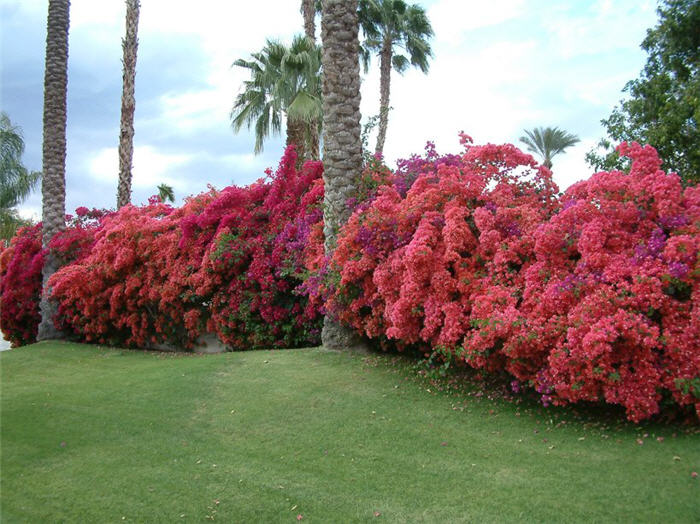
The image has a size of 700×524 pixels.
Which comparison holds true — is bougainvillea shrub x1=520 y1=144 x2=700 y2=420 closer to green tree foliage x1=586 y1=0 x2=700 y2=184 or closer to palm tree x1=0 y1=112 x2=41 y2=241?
green tree foliage x1=586 y1=0 x2=700 y2=184

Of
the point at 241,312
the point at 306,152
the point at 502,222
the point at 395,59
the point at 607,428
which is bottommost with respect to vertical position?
the point at 607,428

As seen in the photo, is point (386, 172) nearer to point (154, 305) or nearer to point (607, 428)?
point (607, 428)

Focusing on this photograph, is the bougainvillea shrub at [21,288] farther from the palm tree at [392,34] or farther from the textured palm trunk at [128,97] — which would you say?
the palm tree at [392,34]

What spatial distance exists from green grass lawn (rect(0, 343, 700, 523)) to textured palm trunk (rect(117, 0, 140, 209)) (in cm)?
943

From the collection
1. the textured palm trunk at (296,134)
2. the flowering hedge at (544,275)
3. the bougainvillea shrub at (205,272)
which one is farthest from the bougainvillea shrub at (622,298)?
the textured palm trunk at (296,134)

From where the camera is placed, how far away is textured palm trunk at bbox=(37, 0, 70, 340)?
44.5 ft

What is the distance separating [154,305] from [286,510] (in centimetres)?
852

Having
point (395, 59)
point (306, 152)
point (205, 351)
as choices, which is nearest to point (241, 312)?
point (205, 351)

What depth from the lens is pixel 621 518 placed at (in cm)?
411

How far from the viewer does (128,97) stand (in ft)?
53.7

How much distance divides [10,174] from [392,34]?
23.5 meters

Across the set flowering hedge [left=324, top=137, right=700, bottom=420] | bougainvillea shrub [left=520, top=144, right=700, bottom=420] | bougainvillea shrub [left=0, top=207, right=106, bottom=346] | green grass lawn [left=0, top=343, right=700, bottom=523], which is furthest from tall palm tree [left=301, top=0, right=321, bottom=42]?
bougainvillea shrub [left=520, top=144, right=700, bottom=420]

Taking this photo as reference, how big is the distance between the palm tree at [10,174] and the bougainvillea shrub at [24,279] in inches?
811

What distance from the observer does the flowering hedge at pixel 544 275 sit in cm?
527
